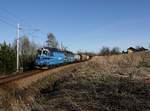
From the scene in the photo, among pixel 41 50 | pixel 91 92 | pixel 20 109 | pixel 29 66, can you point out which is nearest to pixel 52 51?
pixel 41 50

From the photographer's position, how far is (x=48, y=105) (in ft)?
52.5

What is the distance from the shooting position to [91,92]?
728 inches

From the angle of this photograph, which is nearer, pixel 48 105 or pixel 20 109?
pixel 20 109

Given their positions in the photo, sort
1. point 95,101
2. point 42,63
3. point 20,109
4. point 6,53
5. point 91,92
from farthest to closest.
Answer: point 42,63, point 6,53, point 91,92, point 95,101, point 20,109

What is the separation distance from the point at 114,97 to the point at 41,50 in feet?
118

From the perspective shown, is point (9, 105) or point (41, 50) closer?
point (9, 105)

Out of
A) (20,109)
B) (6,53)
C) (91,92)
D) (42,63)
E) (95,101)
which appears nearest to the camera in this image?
(20,109)

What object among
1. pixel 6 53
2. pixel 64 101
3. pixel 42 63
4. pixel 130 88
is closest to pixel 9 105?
pixel 64 101

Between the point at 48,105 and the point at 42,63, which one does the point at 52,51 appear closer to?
the point at 42,63

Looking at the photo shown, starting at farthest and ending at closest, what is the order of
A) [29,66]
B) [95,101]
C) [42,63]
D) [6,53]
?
1. [29,66]
2. [42,63]
3. [6,53]
4. [95,101]

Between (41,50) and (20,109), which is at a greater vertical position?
(41,50)

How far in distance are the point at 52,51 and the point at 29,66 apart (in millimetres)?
6266

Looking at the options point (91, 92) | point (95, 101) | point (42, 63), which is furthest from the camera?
point (42, 63)

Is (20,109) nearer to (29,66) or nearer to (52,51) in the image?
(52,51)
